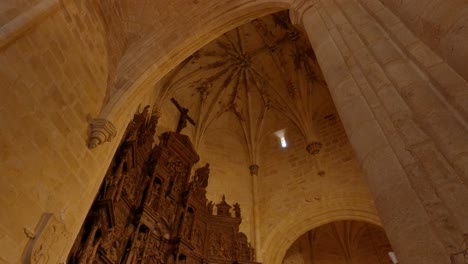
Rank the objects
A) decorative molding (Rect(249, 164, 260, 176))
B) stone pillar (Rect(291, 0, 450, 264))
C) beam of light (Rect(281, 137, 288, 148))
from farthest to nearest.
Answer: beam of light (Rect(281, 137, 288, 148)) → decorative molding (Rect(249, 164, 260, 176)) → stone pillar (Rect(291, 0, 450, 264))

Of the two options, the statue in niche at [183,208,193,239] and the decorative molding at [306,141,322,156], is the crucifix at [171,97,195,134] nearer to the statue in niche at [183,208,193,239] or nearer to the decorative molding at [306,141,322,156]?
the statue in niche at [183,208,193,239]

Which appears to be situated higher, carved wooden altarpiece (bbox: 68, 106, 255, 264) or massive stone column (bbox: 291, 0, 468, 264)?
carved wooden altarpiece (bbox: 68, 106, 255, 264)

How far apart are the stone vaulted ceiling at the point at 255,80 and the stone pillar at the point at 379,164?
7864 millimetres

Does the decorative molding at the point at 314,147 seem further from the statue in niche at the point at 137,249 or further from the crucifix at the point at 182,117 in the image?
the statue in niche at the point at 137,249

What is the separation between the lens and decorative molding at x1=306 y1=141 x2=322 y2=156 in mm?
10898

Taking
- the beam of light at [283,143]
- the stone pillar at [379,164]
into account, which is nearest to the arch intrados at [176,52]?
→ the stone pillar at [379,164]

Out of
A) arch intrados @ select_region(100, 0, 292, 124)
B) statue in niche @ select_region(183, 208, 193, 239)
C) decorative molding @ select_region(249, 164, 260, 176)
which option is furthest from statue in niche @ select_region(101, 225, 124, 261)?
decorative molding @ select_region(249, 164, 260, 176)

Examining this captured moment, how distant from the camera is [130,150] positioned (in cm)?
704

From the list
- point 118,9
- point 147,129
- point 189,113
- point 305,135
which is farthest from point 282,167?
point 118,9

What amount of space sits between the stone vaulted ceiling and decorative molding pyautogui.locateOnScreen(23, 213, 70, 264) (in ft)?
23.7

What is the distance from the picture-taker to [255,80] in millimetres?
12945

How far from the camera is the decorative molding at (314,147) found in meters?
10.9

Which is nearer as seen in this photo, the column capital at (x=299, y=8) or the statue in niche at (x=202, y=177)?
the column capital at (x=299, y=8)

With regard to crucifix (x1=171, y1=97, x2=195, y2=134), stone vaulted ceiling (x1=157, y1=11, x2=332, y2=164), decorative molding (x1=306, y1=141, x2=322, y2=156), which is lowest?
decorative molding (x1=306, y1=141, x2=322, y2=156)
